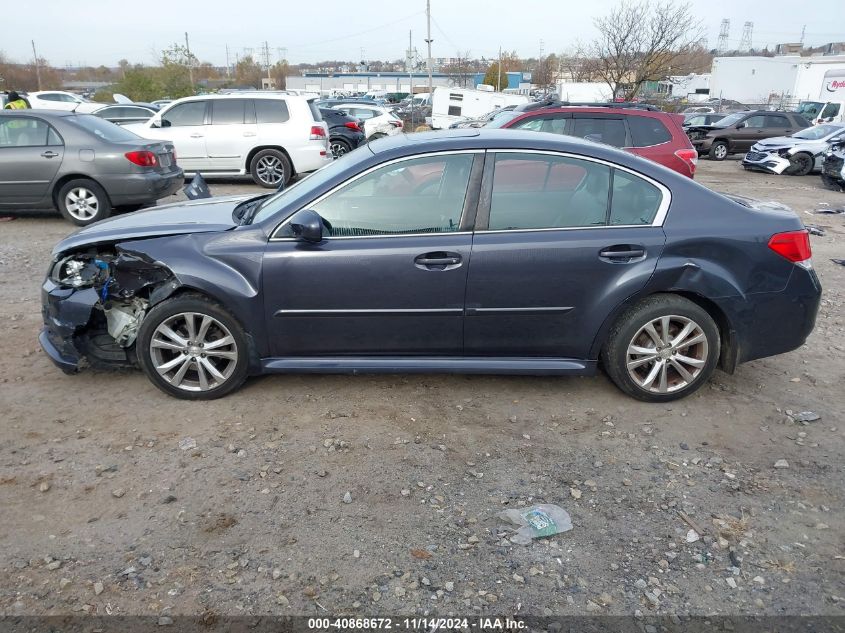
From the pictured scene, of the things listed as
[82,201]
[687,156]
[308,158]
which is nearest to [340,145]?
[308,158]

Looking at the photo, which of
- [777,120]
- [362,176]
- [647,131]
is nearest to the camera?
[362,176]

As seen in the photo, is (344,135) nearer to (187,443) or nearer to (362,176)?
(362,176)

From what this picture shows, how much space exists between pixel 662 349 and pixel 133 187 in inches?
305

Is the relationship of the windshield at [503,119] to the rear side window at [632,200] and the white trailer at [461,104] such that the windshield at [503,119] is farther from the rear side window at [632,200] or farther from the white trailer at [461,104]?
the white trailer at [461,104]

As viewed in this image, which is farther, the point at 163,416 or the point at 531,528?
the point at 163,416

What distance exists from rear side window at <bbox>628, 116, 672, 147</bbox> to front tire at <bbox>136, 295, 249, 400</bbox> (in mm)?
7223

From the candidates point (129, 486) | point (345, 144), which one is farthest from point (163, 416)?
point (345, 144)

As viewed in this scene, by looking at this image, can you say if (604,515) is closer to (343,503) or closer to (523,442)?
(523,442)

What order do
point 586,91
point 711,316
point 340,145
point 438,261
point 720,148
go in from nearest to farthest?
point 438,261
point 711,316
point 340,145
point 720,148
point 586,91

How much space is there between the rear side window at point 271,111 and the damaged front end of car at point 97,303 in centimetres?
876

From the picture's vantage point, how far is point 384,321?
3.99 meters

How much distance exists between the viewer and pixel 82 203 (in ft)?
30.0

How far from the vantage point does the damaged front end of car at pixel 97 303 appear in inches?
165

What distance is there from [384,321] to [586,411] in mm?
1411
